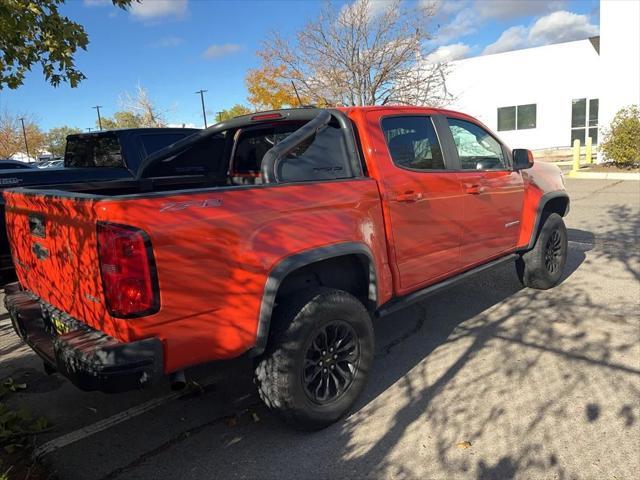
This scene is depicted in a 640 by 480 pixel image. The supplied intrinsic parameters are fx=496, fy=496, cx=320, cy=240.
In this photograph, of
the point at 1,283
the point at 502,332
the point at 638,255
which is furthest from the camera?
the point at 638,255

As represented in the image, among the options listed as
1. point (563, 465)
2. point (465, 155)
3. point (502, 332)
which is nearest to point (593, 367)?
point (502, 332)

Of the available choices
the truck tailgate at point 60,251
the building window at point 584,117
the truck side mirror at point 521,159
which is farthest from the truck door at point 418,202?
the building window at point 584,117

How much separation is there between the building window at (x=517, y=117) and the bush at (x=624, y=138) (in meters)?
6.02

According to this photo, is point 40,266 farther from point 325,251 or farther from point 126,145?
point 126,145

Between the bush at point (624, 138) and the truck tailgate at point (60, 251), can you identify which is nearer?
the truck tailgate at point (60, 251)

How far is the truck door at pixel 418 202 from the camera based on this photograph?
352 cm

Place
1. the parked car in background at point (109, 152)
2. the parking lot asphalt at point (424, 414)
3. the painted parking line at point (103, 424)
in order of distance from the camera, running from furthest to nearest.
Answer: the parked car in background at point (109, 152) < the painted parking line at point (103, 424) < the parking lot asphalt at point (424, 414)

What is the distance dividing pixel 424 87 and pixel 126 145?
9247 mm

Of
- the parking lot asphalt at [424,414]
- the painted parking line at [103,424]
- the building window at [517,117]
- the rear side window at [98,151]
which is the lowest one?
the parking lot asphalt at [424,414]

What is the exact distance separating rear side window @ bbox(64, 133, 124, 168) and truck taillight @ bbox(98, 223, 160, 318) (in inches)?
196

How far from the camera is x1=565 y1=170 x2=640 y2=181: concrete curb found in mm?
13656

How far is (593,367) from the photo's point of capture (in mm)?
3627

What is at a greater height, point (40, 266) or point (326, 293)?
point (40, 266)

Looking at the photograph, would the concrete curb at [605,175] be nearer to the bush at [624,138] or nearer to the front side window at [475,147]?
the bush at [624,138]
